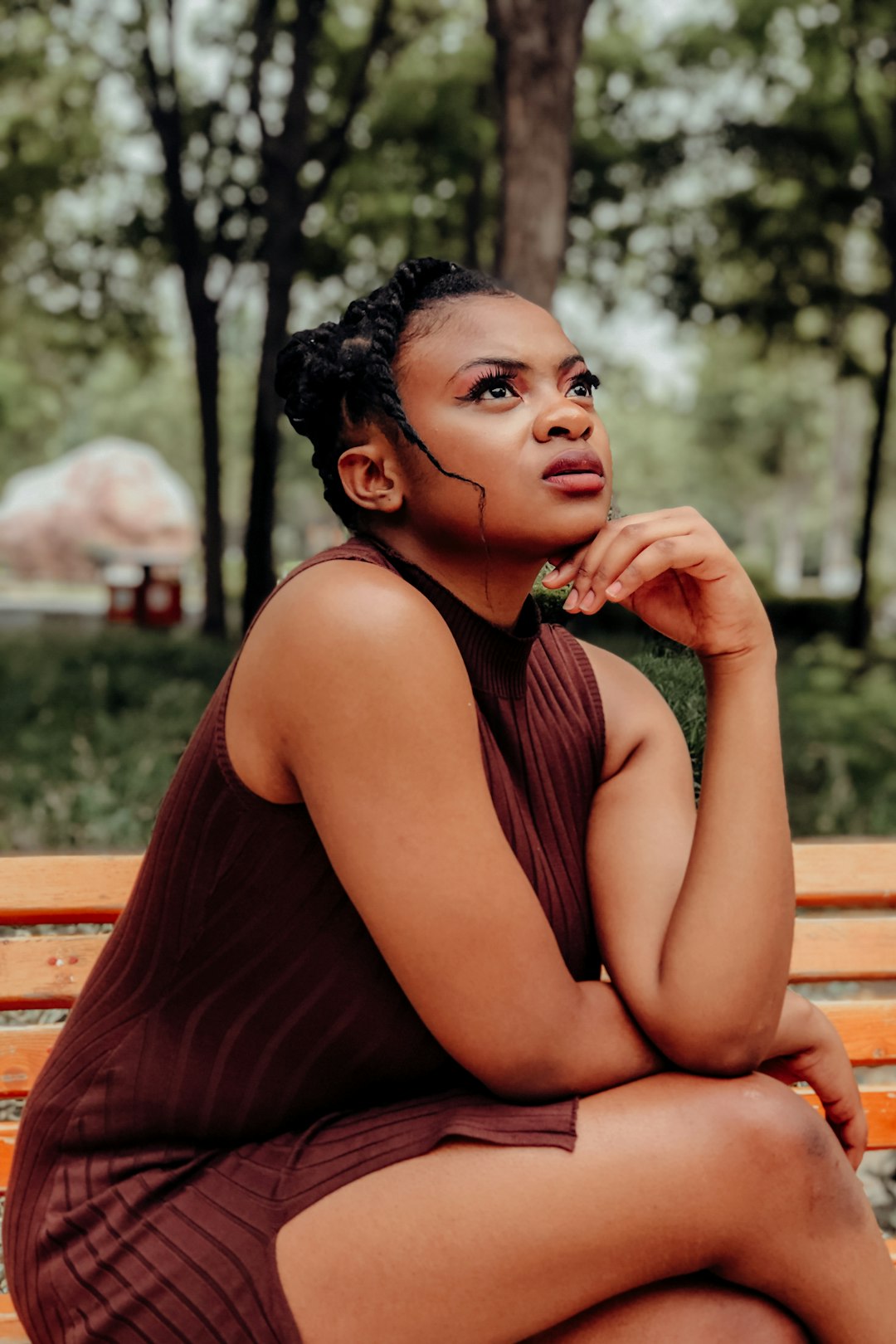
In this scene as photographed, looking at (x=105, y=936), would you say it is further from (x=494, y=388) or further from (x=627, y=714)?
(x=494, y=388)

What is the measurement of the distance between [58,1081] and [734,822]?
92cm

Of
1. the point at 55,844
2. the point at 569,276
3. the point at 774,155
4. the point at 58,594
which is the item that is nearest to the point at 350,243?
the point at 569,276

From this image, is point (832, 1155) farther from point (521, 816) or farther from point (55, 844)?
point (55, 844)

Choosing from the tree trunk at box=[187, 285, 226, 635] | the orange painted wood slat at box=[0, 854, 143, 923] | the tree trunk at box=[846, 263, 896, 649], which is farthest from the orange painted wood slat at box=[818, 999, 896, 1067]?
the tree trunk at box=[187, 285, 226, 635]

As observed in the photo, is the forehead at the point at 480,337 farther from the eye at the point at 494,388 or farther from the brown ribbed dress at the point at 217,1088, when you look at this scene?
the brown ribbed dress at the point at 217,1088

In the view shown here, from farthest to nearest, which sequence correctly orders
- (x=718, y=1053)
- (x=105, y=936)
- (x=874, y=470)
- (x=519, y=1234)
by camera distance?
(x=874, y=470)
(x=105, y=936)
(x=718, y=1053)
(x=519, y=1234)

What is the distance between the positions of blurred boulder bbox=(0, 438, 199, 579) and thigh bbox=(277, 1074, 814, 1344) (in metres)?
30.5

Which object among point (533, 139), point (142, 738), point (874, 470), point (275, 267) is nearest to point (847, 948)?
point (533, 139)

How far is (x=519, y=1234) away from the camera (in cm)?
141

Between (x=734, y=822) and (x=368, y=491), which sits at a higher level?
(x=368, y=491)

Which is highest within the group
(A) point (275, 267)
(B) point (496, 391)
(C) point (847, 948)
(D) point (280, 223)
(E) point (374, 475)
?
(D) point (280, 223)

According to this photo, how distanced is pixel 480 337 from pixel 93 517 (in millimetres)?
31135

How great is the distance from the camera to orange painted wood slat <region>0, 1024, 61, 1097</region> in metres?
2.35

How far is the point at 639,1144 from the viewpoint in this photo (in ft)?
4.74
